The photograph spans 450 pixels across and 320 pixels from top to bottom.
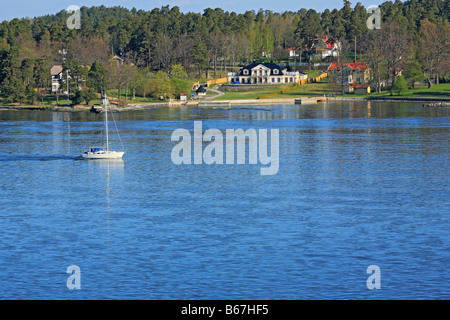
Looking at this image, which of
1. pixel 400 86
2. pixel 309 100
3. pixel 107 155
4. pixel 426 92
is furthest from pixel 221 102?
pixel 107 155

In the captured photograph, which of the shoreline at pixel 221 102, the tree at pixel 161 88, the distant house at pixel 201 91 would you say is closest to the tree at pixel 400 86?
the shoreline at pixel 221 102

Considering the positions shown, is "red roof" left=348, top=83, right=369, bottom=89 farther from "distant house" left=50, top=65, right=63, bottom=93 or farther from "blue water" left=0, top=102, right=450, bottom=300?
"blue water" left=0, top=102, right=450, bottom=300

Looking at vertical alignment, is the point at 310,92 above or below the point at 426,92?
above

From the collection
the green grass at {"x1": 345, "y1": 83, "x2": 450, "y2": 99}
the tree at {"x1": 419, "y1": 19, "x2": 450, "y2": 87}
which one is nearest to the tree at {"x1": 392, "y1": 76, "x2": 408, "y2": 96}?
the green grass at {"x1": 345, "y1": 83, "x2": 450, "y2": 99}

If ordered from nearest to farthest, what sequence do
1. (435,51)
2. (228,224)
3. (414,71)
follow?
(228,224)
(414,71)
(435,51)

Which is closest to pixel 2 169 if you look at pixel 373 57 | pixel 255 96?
pixel 255 96

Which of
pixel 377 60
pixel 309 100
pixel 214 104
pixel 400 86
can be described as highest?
pixel 377 60

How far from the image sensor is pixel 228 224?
149 feet

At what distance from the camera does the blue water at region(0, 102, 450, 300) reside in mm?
34125

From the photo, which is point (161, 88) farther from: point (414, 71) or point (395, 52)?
point (414, 71)

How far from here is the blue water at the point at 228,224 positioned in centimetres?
3412

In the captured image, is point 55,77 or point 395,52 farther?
point 395,52

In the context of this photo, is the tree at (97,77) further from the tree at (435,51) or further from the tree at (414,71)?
the tree at (435,51)

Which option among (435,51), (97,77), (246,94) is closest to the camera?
(97,77)
